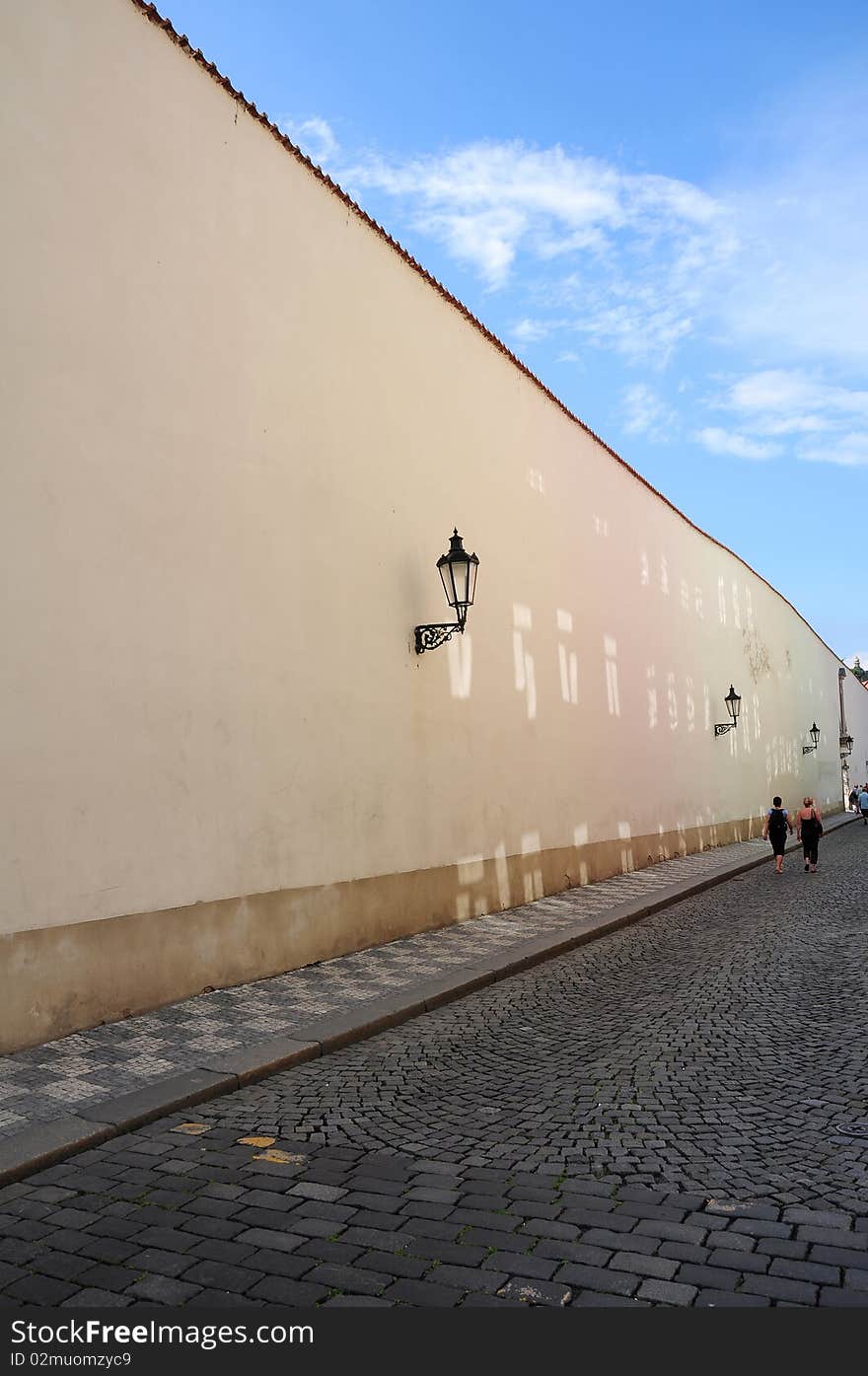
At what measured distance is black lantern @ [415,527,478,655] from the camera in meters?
10.0

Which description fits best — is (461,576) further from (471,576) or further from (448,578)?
(471,576)

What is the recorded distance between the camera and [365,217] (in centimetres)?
998

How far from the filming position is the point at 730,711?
24141 millimetres

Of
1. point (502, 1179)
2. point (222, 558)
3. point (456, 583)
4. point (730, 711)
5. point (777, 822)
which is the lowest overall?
Result: point (502, 1179)

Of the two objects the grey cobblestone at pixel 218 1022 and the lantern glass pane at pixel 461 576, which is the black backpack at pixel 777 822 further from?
the lantern glass pane at pixel 461 576

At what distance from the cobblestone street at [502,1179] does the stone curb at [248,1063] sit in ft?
0.27

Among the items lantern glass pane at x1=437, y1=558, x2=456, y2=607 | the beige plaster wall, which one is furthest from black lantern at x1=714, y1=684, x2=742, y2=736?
lantern glass pane at x1=437, y1=558, x2=456, y2=607

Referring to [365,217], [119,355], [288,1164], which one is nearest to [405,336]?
[365,217]

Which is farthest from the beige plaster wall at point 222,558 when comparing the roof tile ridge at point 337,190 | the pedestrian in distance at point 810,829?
the pedestrian in distance at point 810,829

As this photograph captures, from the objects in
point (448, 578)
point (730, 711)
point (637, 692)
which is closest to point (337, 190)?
point (448, 578)

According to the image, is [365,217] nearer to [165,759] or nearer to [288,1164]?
[165,759]

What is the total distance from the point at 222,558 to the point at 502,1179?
5.05 meters

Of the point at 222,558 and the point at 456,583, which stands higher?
the point at 456,583

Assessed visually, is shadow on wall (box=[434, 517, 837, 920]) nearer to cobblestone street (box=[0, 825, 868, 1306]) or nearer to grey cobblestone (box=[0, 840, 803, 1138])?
grey cobblestone (box=[0, 840, 803, 1138])
